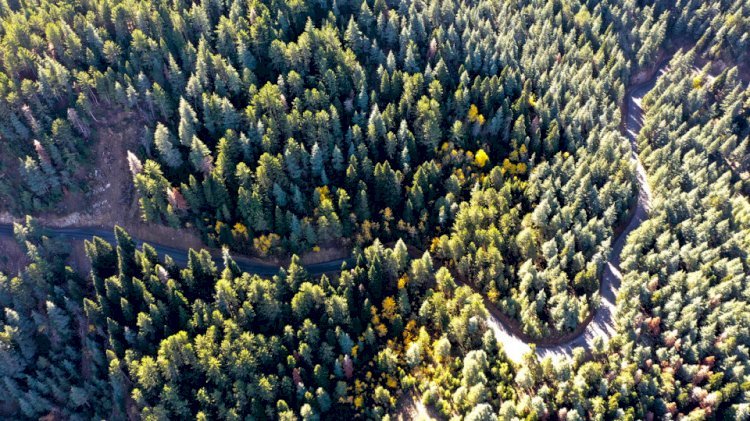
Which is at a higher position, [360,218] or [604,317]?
[360,218]

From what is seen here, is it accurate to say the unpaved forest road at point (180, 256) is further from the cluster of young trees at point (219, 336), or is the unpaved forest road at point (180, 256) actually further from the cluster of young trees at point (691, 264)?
the cluster of young trees at point (691, 264)

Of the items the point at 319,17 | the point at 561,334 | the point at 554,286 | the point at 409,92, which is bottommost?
the point at 561,334

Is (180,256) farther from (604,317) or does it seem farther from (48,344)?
(604,317)

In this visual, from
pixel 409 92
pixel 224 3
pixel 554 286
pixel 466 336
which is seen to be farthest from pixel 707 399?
pixel 224 3

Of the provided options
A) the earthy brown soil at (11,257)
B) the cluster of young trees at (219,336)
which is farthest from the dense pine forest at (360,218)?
the earthy brown soil at (11,257)

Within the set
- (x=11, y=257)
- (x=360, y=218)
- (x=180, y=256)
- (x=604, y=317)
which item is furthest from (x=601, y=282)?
(x=11, y=257)

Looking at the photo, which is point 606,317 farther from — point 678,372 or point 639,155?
point 639,155

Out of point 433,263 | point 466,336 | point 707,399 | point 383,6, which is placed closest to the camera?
point 707,399
